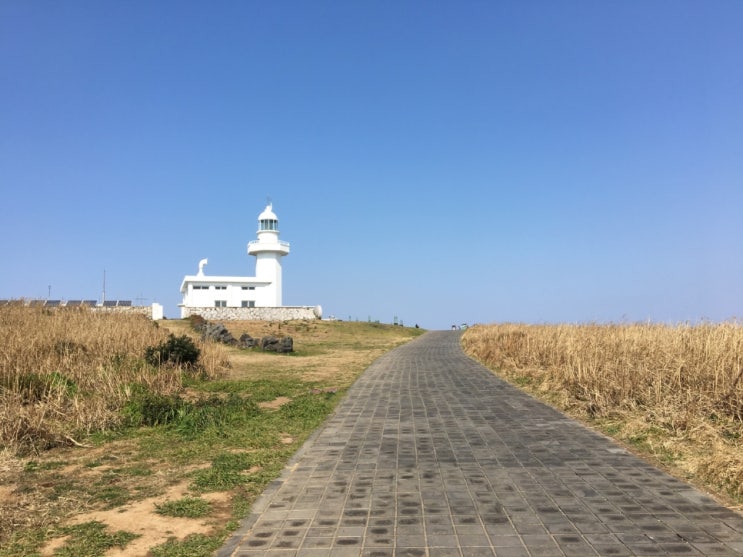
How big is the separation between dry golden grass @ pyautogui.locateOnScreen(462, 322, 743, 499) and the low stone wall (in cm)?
3905

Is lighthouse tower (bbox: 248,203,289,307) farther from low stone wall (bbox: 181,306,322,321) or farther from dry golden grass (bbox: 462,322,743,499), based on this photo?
dry golden grass (bbox: 462,322,743,499)

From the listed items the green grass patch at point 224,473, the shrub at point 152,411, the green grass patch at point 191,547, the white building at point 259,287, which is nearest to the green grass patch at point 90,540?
the green grass patch at point 191,547

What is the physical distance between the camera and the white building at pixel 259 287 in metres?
51.9

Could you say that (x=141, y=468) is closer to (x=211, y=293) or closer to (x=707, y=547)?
(x=707, y=547)

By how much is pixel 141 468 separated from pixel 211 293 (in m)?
48.9

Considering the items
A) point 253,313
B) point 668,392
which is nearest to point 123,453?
point 668,392

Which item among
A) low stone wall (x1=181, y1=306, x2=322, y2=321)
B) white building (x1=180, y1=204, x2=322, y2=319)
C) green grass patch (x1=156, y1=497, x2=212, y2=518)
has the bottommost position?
green grass patch (x1=156, y1=497, x2=212, y2=518)

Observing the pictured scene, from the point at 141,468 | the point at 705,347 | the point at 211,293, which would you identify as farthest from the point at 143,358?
the point at 211,293

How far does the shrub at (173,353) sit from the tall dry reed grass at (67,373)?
1.15ft

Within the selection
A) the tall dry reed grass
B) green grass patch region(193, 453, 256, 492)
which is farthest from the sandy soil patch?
the tall dry reed grass

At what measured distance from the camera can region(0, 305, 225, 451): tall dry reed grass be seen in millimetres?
8156

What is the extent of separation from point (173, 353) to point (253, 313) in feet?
119

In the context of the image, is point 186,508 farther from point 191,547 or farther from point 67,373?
point 67,373

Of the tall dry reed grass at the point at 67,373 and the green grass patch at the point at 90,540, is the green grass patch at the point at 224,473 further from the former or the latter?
the tall dry reed grass at the point at 67,373
